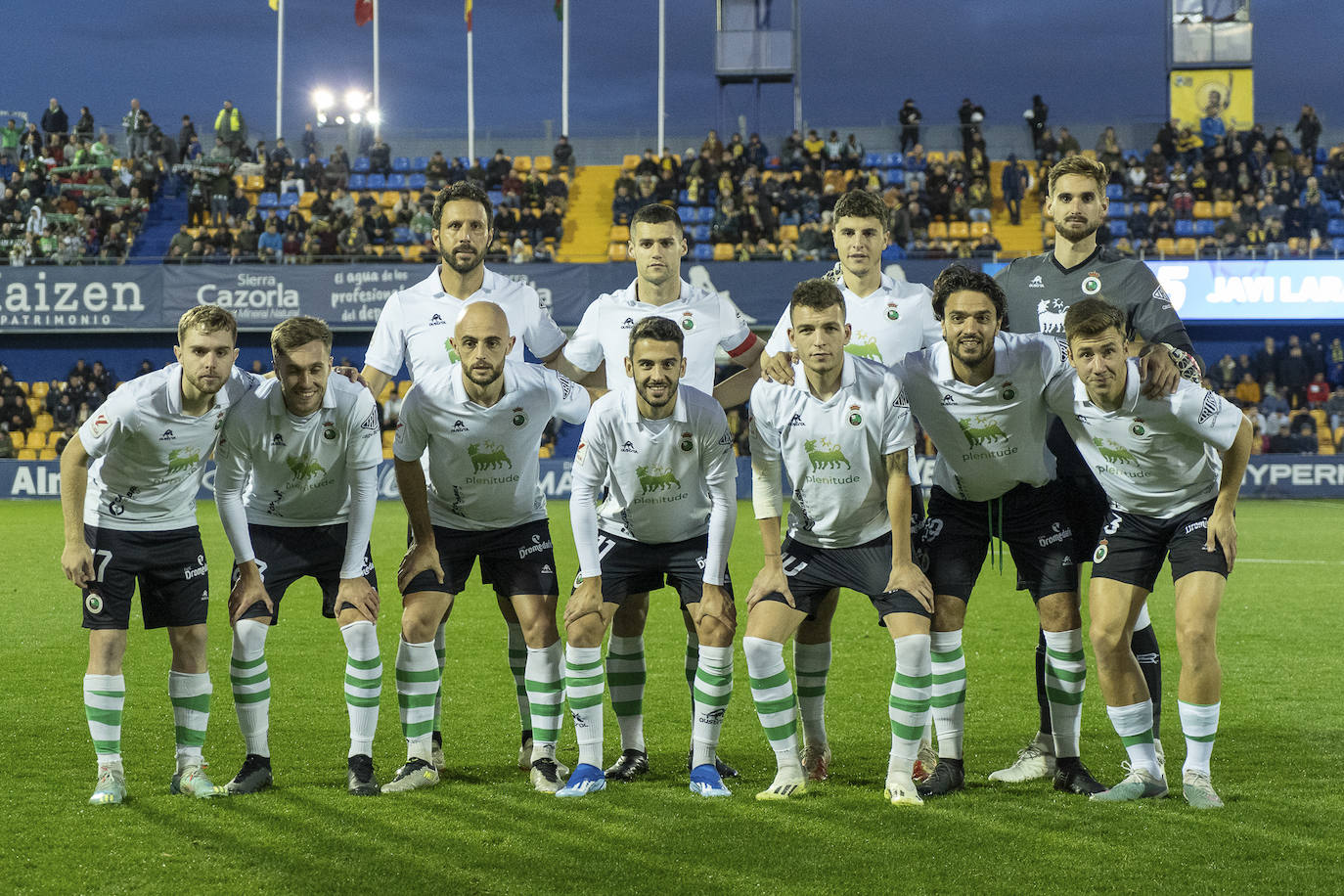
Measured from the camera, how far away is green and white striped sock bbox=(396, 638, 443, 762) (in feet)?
17.7

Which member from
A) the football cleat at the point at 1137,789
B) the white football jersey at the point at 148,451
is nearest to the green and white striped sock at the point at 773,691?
the football cleat at the point at 1137,789

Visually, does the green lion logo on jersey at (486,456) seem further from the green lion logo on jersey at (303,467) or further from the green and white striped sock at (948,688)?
the green and white striped sock at (948,688)

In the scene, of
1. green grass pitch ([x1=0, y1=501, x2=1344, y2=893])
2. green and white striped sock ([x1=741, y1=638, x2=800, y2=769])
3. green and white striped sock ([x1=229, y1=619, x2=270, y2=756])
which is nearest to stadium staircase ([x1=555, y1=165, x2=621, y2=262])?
green grass pitch ([x1=0, y1=501, x2=1344, y2=893])

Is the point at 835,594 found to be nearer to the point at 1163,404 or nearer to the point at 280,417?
the point at 1163,404

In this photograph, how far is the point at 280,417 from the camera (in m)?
5.33

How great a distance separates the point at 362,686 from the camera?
17.6ft

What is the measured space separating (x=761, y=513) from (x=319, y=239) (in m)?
22.1

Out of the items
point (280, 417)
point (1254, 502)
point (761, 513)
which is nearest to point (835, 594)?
point (761, 513)

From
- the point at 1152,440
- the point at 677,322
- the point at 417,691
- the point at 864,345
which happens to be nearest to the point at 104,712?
the point at 417,691

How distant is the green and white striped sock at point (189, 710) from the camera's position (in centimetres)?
529

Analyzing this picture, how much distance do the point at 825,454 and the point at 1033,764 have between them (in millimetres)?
1710

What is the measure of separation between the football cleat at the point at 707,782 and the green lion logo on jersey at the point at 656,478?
46.1 inches

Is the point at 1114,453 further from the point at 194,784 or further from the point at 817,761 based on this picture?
the point at 194,784

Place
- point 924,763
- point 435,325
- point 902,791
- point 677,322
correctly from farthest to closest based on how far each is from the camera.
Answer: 1. point 435,325
2. point 677,322
3. point 924,763
4. point 902,791
